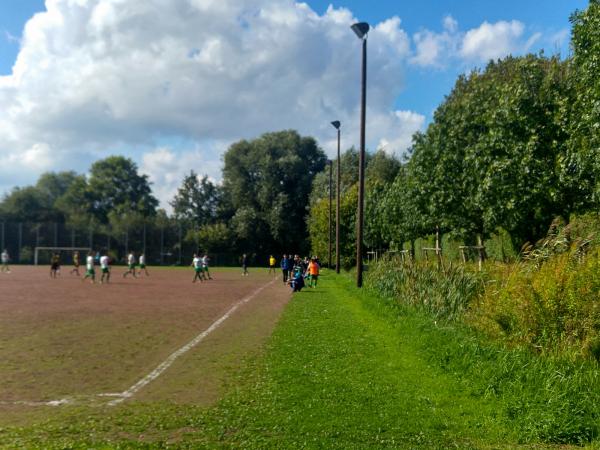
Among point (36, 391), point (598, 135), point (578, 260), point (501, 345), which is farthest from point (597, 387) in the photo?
point (36, 391)

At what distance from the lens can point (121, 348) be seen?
1051cm

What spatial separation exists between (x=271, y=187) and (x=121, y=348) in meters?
60.4

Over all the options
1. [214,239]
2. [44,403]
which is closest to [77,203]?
[214,239]

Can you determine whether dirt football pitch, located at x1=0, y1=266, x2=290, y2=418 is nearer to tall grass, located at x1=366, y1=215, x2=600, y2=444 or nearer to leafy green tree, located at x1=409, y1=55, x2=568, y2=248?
tall grass, located at x1=366, y1=215, x2=600, y2=444

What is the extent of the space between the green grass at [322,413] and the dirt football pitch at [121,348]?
0.57 metres

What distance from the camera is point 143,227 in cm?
7119

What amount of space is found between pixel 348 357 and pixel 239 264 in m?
60.9

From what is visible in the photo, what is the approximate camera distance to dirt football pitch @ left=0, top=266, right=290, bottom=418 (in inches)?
287

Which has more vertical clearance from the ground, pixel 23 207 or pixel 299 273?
pixel 23 207

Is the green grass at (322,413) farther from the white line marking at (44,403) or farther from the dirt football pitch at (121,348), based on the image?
the dirt football pitch at (121,348)

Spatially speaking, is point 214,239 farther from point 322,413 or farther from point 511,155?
point 322,413

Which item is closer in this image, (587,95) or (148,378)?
(148,378)

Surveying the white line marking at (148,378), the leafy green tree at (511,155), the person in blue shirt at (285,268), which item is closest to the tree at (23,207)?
the person in blue shirt at (285,268)

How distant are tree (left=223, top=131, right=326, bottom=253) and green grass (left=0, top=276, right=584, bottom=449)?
5959 centimetres
